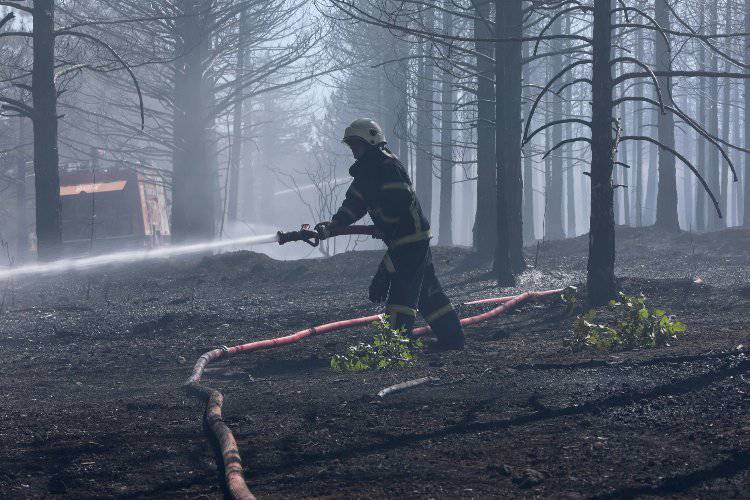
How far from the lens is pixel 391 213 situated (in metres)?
6.62

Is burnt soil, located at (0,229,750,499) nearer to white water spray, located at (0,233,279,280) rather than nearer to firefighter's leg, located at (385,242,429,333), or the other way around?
firefighter's leg, located at (385,242,429,333)

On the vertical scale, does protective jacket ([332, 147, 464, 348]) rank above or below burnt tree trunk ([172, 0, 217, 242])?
below

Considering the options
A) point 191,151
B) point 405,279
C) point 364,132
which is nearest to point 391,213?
point 405,279

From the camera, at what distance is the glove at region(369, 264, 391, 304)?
6.80m

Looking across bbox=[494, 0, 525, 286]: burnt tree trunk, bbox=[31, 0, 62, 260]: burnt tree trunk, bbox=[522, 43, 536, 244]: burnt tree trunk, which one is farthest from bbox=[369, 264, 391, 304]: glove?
bbox=[522, 43, 536, 244]: burnt tree trunk

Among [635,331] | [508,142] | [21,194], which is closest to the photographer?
[635,331]

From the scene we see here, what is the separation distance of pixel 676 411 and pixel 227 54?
714 inches

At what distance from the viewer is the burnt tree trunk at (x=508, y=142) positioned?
1174 cm

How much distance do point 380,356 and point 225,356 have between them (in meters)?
1.49

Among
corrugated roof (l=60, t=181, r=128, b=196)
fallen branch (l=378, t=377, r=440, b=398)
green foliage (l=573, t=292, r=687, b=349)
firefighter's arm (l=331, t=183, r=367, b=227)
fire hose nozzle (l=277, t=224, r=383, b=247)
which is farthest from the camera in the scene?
corrugated roof (l=60, t=181, r=128, b=196)

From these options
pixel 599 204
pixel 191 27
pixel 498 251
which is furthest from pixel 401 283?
pixel 191 27

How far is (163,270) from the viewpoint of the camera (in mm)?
15062

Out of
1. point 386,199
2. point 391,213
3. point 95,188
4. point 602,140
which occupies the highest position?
point 95,188

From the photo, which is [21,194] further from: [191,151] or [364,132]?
[364,132]
